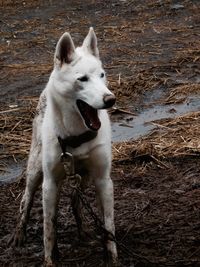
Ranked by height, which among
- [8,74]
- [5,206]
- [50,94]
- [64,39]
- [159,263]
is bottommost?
[8,74]

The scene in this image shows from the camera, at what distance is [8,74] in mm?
10234

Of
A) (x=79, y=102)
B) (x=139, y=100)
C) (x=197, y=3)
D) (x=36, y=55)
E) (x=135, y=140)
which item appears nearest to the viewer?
(x=79, y=102)

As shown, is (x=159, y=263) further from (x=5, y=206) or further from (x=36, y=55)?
(x=36, y=55)

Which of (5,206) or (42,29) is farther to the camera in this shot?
(42,29)

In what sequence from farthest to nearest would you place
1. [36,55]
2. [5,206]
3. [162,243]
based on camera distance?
1. [36,55]
2. [5,206]
3. [162,243]

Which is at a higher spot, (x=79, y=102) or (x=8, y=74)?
(x=79, y=102)

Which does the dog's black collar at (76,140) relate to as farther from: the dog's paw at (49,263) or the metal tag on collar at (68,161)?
the dog's paw at (49,263)

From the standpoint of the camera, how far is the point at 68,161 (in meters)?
4.38

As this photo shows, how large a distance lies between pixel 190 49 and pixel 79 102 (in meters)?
6.83

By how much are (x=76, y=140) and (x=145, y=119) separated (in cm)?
358

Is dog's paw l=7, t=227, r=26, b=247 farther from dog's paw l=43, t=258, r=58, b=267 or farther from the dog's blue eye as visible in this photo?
the dog's blue eye

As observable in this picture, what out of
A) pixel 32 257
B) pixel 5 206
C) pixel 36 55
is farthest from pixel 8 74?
pixel 32 257

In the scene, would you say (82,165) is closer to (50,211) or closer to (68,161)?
(68,161)

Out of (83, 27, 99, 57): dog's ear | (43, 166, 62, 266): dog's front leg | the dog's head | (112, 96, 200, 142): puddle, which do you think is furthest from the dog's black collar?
(112, 96, 200, 142): puddle
